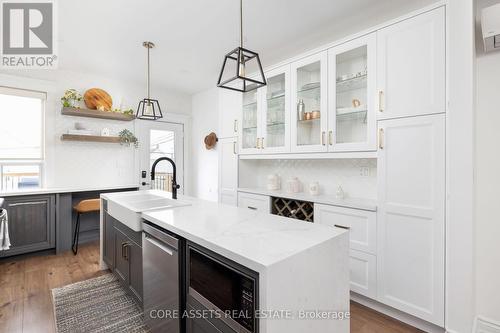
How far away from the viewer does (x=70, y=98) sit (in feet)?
12.3

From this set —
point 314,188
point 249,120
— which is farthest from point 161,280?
point 249,120

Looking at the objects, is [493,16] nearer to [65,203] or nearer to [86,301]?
[86,301]

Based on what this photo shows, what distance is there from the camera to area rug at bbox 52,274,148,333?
197cm

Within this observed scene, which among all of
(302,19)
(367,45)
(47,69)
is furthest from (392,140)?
(47,69)

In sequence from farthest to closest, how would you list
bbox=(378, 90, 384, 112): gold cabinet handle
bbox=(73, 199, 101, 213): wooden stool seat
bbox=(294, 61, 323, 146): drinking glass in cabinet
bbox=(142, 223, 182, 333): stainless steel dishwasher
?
bbox=(73, 199, 101, 213): wooden stool seat < bbox=(294, 61, 323, 146): drinking glass in cabinet < bbox=(378, 90, 384, 112): gold cabinet handle < bbox=(142, 223, 182, 333): stainless steel dishwasher

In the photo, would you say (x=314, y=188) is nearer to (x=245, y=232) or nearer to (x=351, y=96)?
(x=351, y=96)

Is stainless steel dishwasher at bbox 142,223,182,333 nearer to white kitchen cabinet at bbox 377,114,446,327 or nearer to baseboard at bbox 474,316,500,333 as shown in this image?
white kitchen cabinet at bbox 377,114,446,327

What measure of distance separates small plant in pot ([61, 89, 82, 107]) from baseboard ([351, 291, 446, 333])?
4438mm

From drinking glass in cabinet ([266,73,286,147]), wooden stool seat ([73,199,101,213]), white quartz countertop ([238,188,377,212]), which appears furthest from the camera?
wooden stool seat ([73,199,101,213])

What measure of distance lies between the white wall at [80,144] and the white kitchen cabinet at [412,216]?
4.03 m

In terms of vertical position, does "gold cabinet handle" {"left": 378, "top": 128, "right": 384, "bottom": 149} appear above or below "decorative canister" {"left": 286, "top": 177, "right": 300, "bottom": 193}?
above

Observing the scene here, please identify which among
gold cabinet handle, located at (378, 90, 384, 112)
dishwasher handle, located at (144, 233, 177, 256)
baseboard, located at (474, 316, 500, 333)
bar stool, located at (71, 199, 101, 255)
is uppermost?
gold cabinet handle, located at (378, 90, 384, 112)

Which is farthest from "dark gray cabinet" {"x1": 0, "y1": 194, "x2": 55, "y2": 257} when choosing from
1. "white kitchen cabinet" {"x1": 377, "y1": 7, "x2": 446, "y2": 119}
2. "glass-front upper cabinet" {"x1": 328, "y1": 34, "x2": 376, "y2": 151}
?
"white kitchen cabinet" {"x1": 377, "y1": 7, "x2": 446, "y2": 119}

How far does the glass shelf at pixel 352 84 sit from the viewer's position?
7.66 feet
